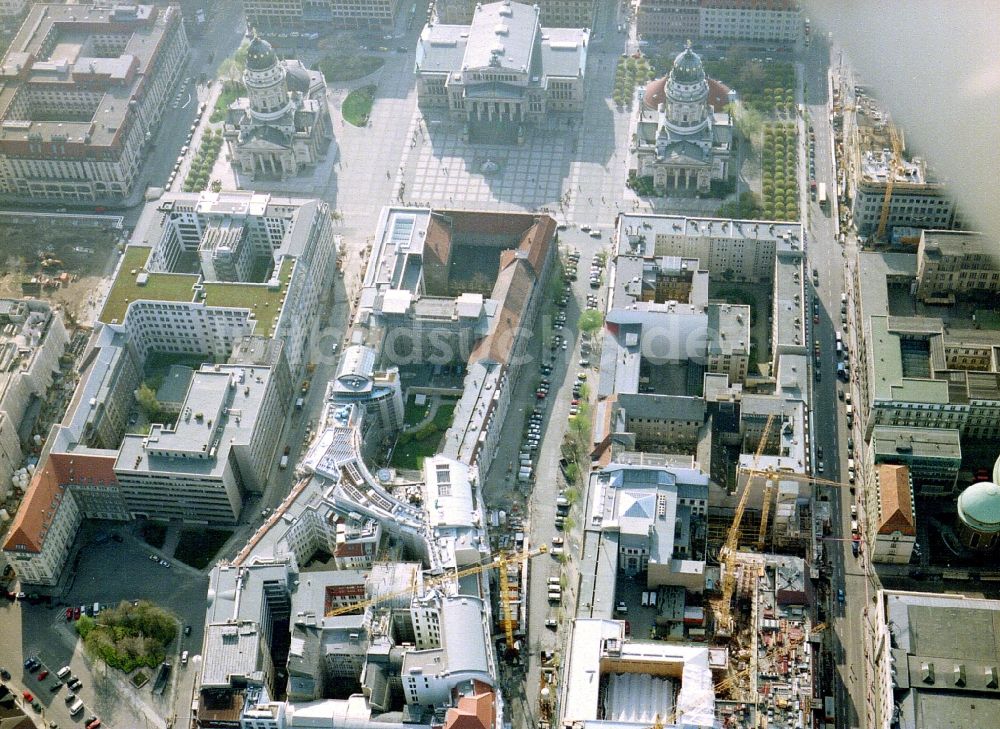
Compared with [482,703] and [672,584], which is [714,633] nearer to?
[672,584]

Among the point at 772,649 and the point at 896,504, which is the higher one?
the point at 896,504

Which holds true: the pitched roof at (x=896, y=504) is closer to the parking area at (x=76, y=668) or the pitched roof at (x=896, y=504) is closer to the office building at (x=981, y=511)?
the office building at (x=981, y=511)

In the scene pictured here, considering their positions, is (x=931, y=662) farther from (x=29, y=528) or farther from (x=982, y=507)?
(x=29, y=528)

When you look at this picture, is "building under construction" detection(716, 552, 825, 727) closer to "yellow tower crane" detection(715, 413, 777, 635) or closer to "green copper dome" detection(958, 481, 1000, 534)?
"yellow tower crane" detection(715, 413, 777, 635)

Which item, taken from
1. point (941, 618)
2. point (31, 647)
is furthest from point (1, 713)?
point (941, 618)

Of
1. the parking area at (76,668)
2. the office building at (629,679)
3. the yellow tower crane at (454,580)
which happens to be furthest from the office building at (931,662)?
the parking area at (76,668)

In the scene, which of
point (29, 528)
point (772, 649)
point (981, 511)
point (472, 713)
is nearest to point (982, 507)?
point (981, 511)
